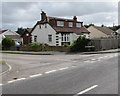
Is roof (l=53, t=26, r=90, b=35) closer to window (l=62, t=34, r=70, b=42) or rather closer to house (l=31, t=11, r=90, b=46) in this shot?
house (l=31, t=11, r=90, b=46)

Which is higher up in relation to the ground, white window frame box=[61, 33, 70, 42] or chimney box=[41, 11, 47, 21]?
chimney box=[41, 11, 47, 21]

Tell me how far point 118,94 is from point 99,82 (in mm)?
1932

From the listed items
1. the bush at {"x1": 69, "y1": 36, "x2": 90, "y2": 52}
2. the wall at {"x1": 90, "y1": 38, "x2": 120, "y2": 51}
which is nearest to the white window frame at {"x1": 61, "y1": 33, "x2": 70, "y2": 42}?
the wall at {"x1": 90, "y1": 38, "x2": 120, "y2": 51}

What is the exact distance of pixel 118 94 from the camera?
711 cm

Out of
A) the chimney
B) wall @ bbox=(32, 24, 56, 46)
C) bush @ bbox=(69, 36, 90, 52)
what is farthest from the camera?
the chimney

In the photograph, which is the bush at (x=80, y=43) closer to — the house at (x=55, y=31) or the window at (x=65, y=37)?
the house at (x=55, y=31)

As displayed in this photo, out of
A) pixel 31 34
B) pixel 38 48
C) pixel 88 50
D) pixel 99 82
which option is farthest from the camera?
pixel 31 34

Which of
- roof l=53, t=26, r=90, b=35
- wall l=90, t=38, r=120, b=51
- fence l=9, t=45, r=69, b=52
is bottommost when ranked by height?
fence l=9, t=45, r=69, b=52

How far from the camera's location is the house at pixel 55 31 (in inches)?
1726

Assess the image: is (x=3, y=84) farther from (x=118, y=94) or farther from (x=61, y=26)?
(x=61, y=26)

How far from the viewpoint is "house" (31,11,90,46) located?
144ft

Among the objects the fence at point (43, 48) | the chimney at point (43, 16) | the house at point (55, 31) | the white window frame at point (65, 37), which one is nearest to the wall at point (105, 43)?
the fence at point (43, 48)

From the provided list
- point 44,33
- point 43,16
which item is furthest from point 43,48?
point 43,16

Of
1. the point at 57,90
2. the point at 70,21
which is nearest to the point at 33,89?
the point at 57,90
